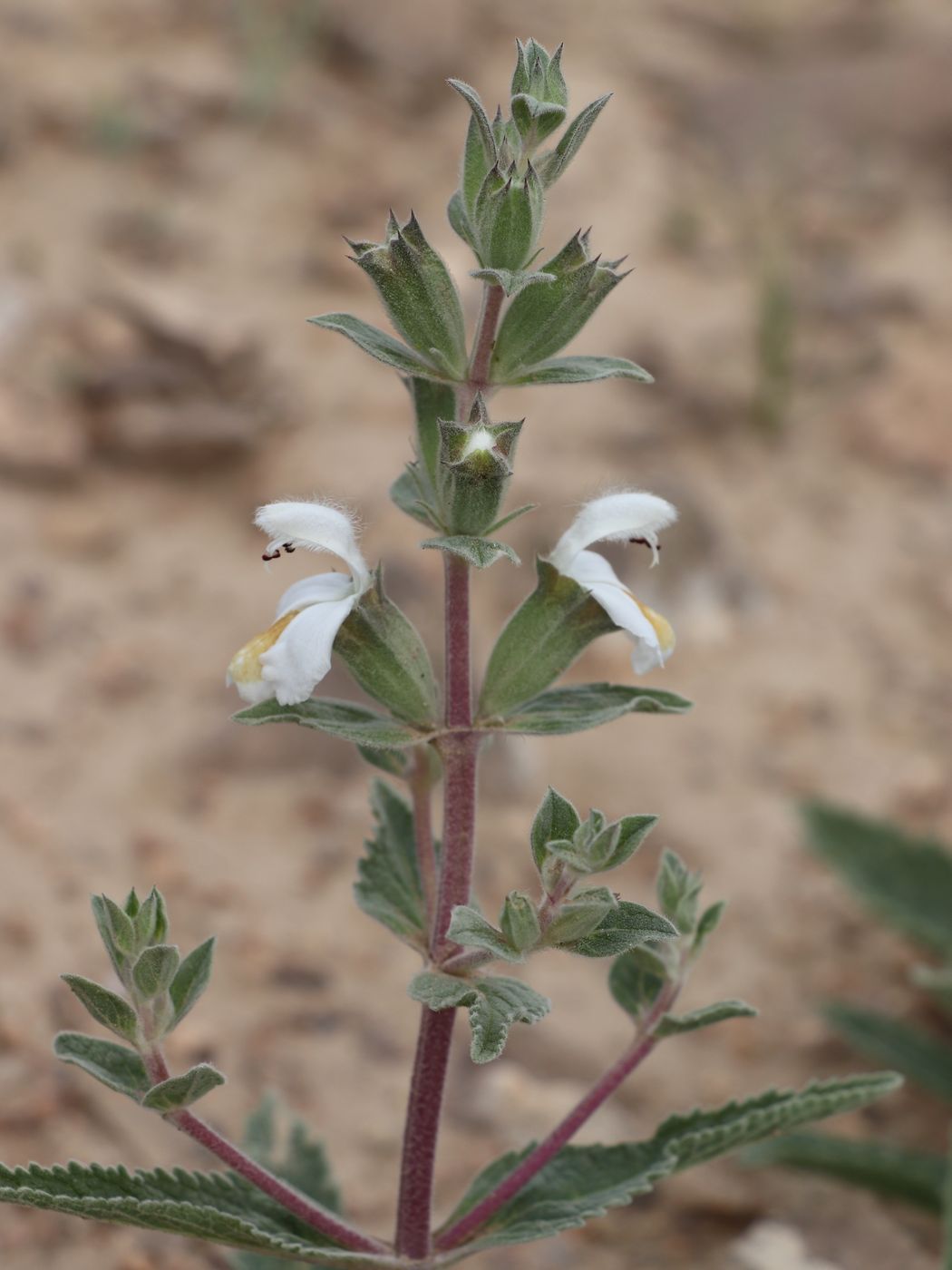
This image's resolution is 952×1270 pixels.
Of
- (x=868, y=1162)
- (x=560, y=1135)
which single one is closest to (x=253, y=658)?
(x=560, y=1135)

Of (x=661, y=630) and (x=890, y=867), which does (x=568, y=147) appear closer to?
(x=661, y=630)

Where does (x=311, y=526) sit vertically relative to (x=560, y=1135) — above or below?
above

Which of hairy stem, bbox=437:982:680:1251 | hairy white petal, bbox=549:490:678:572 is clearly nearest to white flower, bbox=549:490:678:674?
hairy white petal, bbox=549:490:678:572

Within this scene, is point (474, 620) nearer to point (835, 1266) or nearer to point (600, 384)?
point (600, 384)

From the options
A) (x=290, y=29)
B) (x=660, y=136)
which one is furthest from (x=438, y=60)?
(x=660, y=136)

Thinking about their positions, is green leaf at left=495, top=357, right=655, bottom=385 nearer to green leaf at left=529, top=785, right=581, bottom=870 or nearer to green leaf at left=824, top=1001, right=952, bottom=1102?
green leaf at left=529, top=785, right=581, bottom=870
